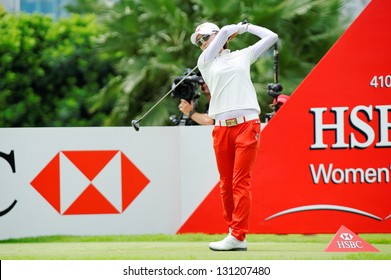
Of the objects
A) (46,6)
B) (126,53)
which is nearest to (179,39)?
(126,53)

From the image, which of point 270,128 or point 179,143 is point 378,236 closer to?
point 270,128

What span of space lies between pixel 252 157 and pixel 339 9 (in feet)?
32.6

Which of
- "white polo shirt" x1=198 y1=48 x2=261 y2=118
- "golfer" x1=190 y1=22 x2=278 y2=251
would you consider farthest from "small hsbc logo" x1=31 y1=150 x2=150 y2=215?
"white polo shirt" x1=198 y1=48 x2=261 y2=118

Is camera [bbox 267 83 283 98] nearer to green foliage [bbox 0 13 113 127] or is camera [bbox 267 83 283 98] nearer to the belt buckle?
the belt buckle

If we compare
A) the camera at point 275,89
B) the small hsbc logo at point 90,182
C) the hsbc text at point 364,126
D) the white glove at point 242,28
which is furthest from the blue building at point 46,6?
the white glove at point 242,28

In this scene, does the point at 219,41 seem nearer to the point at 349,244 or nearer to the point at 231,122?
the point at 231,122

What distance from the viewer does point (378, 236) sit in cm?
893

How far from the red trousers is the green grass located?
263 millimetres

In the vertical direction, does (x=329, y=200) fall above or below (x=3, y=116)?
above

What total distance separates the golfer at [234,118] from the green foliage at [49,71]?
472 inches

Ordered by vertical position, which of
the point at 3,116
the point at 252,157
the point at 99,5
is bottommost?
the point at 3,116

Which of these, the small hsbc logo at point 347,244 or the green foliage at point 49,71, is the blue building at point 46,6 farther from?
the small hsbc logo at point 347,244
